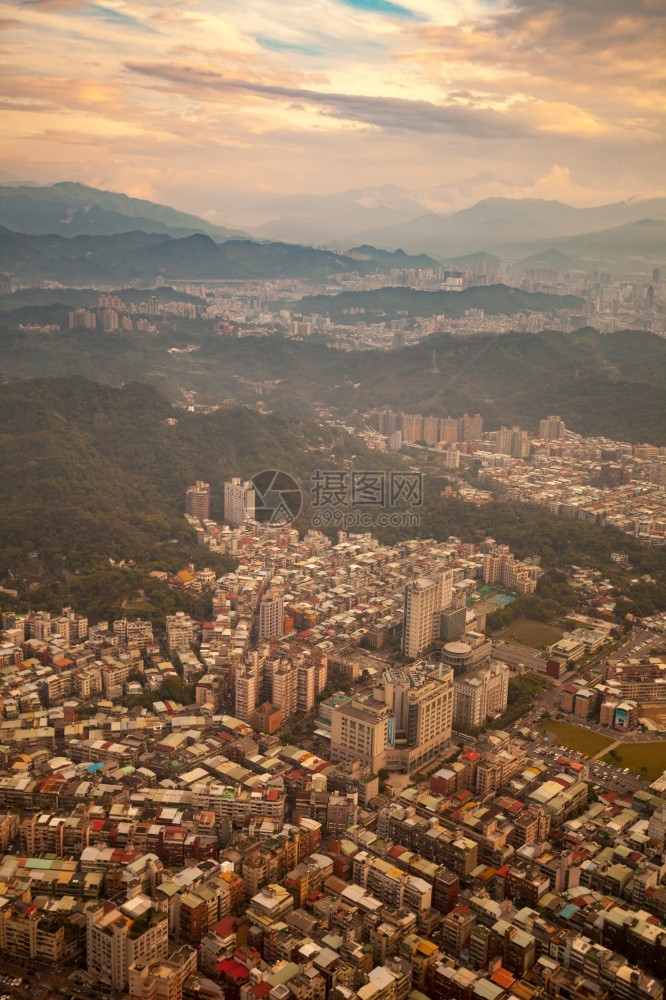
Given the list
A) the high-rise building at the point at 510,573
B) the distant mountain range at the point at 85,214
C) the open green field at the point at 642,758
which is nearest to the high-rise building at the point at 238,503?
the high-rise building at the point at 510,573

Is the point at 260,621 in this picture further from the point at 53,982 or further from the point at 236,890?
the point at 53,982

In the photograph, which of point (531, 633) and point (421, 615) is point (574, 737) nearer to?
point (421, 615)

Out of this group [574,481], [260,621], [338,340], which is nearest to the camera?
[260,621]

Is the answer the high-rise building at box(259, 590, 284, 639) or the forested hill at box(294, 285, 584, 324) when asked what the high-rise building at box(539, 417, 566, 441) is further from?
the forested hill at box(294, 285, 584, 324)

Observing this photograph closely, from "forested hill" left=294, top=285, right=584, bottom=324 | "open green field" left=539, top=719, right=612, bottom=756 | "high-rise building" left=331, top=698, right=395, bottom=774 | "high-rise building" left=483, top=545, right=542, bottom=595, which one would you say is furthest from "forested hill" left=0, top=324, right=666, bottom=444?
"high-rise building" left=331, top=698, right=395, bottom=774

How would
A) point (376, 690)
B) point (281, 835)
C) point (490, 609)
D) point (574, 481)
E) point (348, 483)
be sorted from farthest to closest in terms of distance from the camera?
point (574, 481) < point (348, 483) < point (490, 609) < point (376, 690) < point (281, 835)

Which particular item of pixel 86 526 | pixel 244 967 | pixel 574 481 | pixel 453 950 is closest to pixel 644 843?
pixel 453 950

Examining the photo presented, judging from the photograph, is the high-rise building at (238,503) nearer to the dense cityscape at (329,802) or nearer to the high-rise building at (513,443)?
the dense cityscape at (329,802)

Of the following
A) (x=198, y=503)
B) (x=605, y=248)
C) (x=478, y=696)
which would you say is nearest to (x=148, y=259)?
(x=605, y=248)
